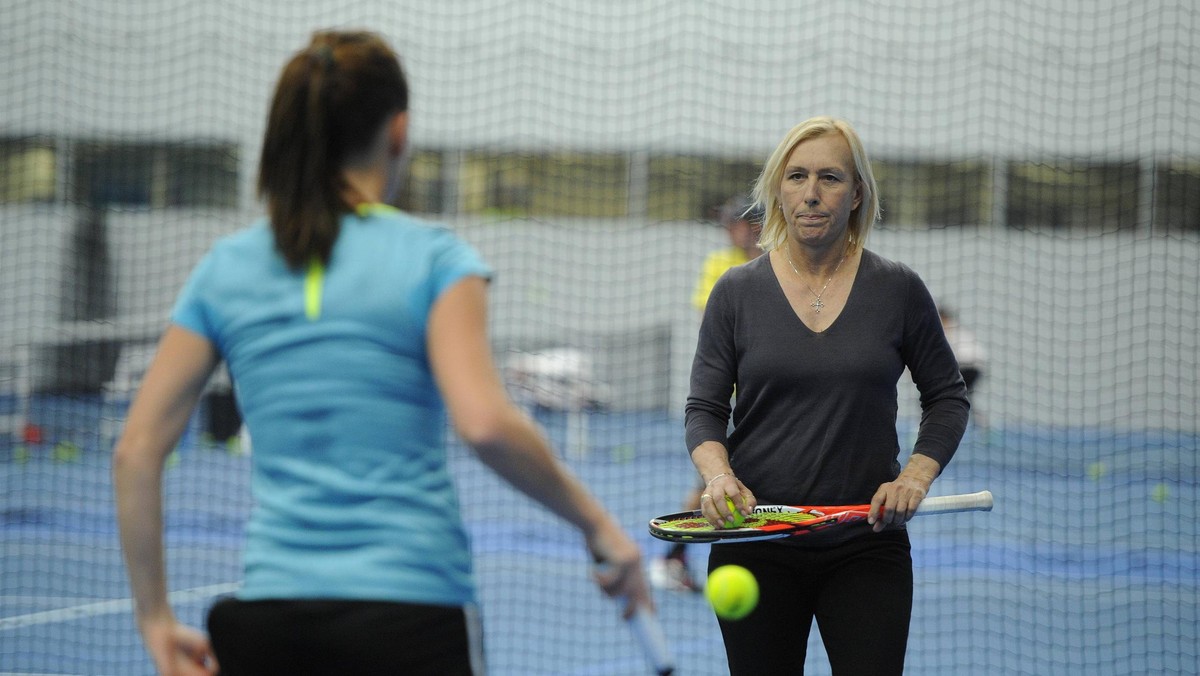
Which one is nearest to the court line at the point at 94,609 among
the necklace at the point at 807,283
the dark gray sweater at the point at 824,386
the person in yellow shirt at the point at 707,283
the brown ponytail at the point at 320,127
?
the person in yellow shirt at the point at 707,283

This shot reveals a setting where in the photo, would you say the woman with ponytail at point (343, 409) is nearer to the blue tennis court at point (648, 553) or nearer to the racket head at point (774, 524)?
the racket head at point (774, 524)

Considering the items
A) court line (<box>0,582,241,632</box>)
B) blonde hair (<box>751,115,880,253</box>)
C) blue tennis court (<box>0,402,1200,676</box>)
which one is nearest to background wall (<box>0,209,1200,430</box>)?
blue tennis court (<box>0,402,1200,676</box>)

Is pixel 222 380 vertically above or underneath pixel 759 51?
underneath

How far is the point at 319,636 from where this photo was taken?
1454 mm

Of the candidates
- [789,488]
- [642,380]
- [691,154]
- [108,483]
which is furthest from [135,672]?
[691,154]

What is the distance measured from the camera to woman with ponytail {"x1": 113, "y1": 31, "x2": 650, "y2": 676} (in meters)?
1.45

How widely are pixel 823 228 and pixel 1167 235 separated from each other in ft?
32.9

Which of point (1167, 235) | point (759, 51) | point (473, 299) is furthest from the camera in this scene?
point (759, 51)

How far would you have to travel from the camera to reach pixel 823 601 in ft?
8.02

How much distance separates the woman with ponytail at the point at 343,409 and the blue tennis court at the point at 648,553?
3.63 metres

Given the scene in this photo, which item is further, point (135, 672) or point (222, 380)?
point (222, 380)

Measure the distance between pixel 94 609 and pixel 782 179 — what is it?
16.4 feet

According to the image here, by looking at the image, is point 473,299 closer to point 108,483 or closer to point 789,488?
point 789,488

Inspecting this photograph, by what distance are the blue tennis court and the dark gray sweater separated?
8.85 ft
